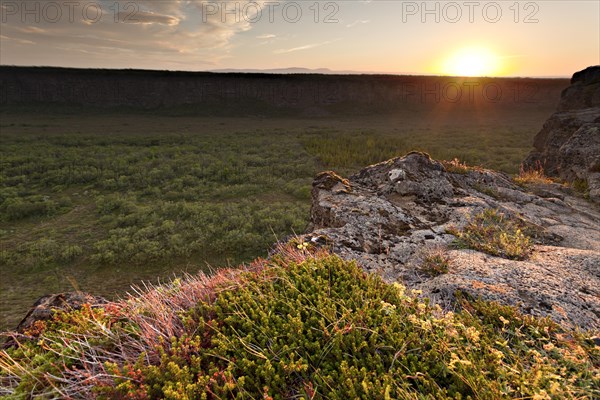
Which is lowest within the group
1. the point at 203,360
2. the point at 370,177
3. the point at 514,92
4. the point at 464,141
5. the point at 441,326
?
the point at 203,360

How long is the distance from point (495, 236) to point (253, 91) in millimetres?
64620

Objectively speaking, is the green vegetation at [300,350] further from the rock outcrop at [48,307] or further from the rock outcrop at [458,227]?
the rock outcrop at [458,227]

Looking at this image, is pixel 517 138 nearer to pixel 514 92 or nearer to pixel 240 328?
pixel 240 328

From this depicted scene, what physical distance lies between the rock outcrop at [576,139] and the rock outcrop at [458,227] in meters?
1.14

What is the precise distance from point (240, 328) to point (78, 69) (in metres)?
81.0

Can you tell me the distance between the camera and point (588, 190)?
23.7 ft

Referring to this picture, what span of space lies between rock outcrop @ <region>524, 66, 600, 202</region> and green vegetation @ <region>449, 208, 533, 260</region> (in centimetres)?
388

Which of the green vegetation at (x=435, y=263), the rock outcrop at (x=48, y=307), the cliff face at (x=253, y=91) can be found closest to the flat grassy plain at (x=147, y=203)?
the rock outcrop at (x=48, y=307)

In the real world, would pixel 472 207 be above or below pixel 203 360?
above

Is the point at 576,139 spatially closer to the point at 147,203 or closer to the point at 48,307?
the point at 48,307

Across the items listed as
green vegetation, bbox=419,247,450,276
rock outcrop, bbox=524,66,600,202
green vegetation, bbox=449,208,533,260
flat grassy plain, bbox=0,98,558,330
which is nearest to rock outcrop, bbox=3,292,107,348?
flat grassy plain, bbox=0,98,558,330

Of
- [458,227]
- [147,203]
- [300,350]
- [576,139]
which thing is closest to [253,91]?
[147,203]

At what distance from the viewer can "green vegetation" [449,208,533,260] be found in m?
3.78

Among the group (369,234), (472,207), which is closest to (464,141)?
(472,207)
